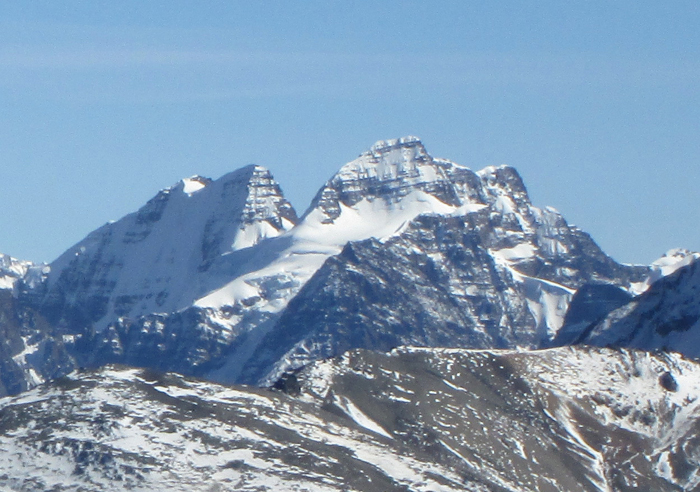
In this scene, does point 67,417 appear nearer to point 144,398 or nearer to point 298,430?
point 144,398

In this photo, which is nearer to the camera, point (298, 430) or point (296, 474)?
point (296, 474)

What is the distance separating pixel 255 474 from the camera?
571 feet

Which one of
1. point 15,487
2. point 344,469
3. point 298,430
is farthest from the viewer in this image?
point 298,430

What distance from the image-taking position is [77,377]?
198625 mm

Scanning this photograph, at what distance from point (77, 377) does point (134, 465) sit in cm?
2871

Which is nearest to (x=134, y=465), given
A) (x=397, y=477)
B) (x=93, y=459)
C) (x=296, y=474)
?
(x=93, y=459)

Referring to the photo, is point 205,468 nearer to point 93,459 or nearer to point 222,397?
point 93,459

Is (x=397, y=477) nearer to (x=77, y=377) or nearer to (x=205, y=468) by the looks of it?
(x=205, y=468)

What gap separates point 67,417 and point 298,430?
2550 centimetres

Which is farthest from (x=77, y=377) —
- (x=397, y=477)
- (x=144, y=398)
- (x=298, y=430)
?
(x=397, y=477)

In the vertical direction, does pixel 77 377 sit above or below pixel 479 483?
above

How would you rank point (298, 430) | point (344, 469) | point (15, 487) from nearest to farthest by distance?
point (15, 487), point (344, 469), point (298, 430)

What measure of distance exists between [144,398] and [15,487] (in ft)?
90.2

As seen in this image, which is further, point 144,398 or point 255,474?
point 144,398
